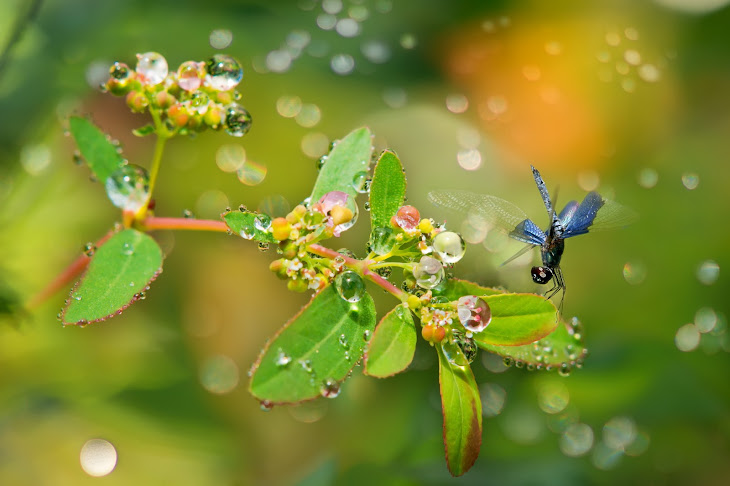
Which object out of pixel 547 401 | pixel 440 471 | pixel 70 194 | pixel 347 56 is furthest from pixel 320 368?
pixel 347 56

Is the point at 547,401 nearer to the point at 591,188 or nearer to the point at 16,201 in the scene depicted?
the point at 591,188

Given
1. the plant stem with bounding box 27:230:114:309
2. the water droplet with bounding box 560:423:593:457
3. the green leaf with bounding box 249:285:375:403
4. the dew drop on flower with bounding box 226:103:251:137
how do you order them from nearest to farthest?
the green leaf with bounding box 249:285:375:403
the dew drop on flower with bounding box 226:103:251:137
the plant stem with bounding box 27:230:114:309
the water droplet with bounding box 560:423:593:457

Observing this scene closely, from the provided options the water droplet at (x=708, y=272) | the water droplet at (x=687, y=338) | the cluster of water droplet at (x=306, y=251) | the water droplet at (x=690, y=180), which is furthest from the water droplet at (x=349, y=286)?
the water droplet at (x=690, y=180)

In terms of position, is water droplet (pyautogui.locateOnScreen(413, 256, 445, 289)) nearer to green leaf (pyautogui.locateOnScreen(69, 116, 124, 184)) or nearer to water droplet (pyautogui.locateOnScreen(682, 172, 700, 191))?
green leaf (pyautogui.locateOnScreen(69, 116, 124, 184))

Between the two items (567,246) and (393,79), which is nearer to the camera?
(567,246)

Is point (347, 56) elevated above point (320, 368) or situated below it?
below

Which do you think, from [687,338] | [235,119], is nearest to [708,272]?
[687,338]

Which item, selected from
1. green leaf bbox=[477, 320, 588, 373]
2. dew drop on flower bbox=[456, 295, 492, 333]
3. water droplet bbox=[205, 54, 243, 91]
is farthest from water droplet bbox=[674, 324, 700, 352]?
water droplet bbox=[205, 54, 243, 91]

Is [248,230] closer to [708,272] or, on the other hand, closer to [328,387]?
[328,387]
